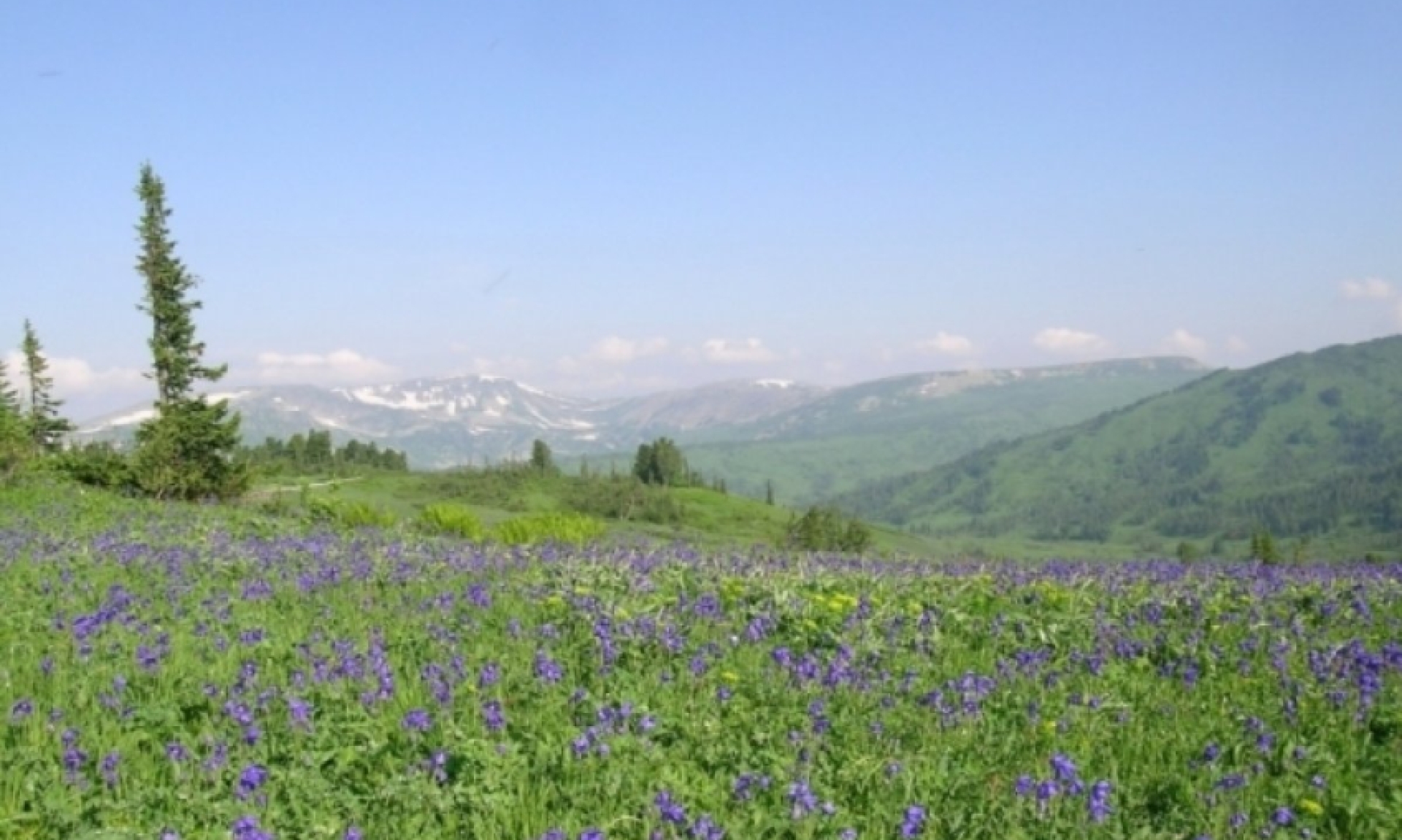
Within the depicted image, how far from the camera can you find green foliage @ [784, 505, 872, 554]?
4442cm

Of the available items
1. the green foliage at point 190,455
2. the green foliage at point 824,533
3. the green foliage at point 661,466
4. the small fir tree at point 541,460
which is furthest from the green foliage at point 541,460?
the green foliage at point 190,455

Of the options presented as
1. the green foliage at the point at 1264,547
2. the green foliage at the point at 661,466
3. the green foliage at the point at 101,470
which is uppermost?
the green foliage at the point at 101,470

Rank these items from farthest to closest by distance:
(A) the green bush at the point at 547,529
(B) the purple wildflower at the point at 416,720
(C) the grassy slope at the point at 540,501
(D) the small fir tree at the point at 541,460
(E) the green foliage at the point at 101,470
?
(D) the small fir tree at the point at 541,460
(C) the grassy slope at the point at 540,501
(E) the green foliage at the point at 101,470
(A) the green bush at the point at 547,529
(B) the purple wildflower at the point at 416,720

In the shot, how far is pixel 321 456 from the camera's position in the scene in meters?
120

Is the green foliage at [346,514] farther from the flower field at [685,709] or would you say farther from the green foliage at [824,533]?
the green foliage at [824,533]

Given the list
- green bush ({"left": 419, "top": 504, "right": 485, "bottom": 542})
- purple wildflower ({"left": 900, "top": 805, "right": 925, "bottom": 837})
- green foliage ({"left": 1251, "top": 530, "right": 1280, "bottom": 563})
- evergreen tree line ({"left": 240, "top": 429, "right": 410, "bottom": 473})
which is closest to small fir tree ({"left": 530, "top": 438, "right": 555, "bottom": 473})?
evergreen tree line ({"left": 240, "top": 429, "right": 410, "bottom": 473})

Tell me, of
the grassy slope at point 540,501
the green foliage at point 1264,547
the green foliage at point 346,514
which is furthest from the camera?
the grassy slope at point 540,501

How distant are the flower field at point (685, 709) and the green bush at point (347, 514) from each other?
579 inches

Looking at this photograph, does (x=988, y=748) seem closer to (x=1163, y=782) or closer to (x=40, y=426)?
(x=1163, y=782)

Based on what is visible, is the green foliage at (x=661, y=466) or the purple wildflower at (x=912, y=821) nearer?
the purple wildflower at (x=912, y=821)

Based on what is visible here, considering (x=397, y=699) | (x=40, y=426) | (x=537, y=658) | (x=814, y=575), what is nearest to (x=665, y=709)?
(x=537, y=658)

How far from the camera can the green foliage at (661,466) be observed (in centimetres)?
11135

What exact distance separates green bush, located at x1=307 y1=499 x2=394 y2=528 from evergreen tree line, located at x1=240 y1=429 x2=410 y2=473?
64700 millimetres

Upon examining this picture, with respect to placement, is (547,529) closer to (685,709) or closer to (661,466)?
(685,709)
